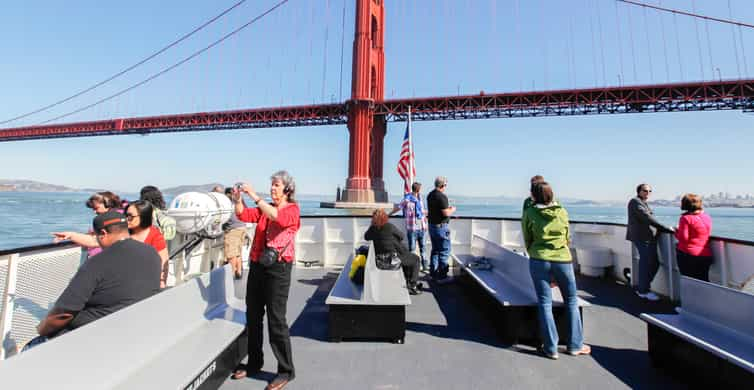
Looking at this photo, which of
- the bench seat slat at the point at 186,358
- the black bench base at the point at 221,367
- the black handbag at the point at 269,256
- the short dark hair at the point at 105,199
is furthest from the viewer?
the short dark hair at the point at 105,199

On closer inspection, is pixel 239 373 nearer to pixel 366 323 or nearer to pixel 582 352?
pixel 366 323

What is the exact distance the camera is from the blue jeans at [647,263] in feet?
13.1

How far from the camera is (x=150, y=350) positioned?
1.72 metres

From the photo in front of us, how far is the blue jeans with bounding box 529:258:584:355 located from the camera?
8.21 feet

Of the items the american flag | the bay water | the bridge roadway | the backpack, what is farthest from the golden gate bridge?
A: the backpack

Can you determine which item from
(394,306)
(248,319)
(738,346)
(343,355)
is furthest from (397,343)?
(738,346)

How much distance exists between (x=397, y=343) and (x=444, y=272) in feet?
6.49

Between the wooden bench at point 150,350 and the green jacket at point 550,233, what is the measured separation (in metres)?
2.17

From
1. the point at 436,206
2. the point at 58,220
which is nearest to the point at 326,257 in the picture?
the point at 436,206

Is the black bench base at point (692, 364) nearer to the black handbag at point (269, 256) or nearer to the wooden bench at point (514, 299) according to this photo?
the wooden bench at point (514, 299)

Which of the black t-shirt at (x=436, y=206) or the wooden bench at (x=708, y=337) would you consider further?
the black t-shirt at (x=436, y=206)

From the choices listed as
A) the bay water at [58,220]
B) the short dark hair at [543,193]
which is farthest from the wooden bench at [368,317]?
the bay water at [58,220]

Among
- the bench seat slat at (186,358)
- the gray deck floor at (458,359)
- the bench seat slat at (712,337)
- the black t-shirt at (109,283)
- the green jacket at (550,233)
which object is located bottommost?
the gray deck floor at (458,359)

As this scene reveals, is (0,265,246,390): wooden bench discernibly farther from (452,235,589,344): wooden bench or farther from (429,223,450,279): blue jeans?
(429,223,450,279): blue jeans
